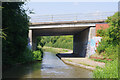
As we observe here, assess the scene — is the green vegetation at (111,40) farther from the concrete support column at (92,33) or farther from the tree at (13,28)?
the tree at (13,28)

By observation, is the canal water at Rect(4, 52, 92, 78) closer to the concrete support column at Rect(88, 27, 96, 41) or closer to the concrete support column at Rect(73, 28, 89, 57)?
the concrete support column at Rect(88, 27, 96, 41)

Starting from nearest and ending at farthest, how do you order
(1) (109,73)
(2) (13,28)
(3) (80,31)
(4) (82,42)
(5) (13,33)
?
(1) (109,73) < (2) (13,28) < (5) (13,33) < (4) (82,42) < (3) (80,31)

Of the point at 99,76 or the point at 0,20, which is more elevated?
the point at 0,20

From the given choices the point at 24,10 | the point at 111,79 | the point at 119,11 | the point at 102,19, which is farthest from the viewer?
the point at 102,19

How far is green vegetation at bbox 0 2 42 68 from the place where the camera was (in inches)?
398

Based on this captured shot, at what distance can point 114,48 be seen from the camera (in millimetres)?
14727

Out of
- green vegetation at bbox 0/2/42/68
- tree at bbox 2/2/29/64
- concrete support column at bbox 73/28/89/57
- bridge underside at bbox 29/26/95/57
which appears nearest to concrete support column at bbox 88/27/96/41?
bridge underside at bbox 29/26/95/57

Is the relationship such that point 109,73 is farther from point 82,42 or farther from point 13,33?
point 82,42

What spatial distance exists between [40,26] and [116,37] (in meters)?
8.74

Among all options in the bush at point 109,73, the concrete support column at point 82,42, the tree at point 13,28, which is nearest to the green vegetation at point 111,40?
the concrete support column at point 82,42

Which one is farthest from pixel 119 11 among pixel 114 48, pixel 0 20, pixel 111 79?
pixel 0 20

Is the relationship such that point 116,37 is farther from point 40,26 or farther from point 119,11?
point 40,26

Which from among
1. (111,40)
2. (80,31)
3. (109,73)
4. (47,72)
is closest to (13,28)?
(47,72)

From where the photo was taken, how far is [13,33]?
1248 centimetres
